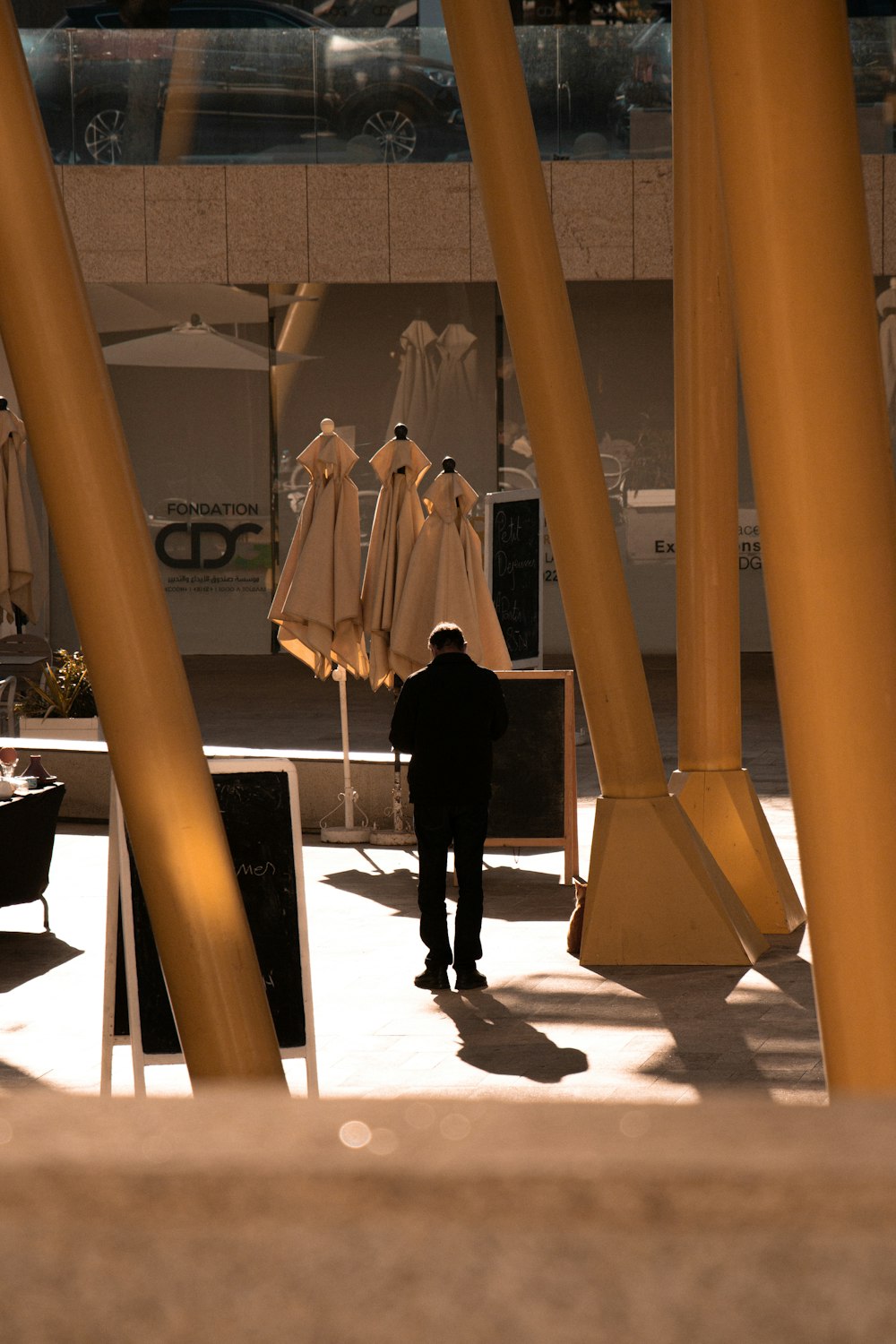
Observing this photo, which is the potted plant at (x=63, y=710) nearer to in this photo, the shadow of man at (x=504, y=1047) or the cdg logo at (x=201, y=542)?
the shadow of man at (x=504, y=1047)

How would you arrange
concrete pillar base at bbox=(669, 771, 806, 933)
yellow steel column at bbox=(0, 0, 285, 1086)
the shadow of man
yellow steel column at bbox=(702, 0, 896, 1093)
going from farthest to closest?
1. concrete pillar base at bbox=(669, 771, 806, 933)
2. the shadow of man
3. yellow steel column at bbox=(0, 0, 285, 1086)
4. yellow steel column at bbox=(702, 0, 896, 1093)

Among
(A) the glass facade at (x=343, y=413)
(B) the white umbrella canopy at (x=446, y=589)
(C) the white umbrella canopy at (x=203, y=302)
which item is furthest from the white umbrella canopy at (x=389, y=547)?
(C) the white umbrella canopy at (x=203, y=302)

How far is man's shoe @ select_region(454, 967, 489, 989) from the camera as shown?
292 inches

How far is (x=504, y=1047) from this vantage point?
21.3 ft

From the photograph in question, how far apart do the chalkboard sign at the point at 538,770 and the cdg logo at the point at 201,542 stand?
37.1ft

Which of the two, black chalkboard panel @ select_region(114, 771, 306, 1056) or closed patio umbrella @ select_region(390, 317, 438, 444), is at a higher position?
closed patio umbrella @ select_region(390, 317, 438, 444)

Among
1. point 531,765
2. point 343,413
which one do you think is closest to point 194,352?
point 343,413

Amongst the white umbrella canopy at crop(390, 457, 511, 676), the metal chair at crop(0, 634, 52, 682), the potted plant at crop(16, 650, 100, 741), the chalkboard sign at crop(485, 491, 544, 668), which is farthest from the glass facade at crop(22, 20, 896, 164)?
the white umbrella canopy at crop(390, 457, 511, 676)

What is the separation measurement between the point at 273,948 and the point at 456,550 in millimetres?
5650

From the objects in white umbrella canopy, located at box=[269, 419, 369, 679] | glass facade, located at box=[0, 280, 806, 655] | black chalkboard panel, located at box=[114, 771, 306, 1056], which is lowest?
black chalkboard panel, located at box=[114, 771, 306, 1056]


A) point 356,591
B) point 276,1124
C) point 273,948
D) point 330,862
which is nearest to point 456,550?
point 356,591

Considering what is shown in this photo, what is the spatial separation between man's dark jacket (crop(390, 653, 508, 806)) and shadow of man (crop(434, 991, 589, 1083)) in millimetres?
969

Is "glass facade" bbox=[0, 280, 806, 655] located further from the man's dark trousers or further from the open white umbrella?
the man's dark trousers

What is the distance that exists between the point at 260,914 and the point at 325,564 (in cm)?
569
